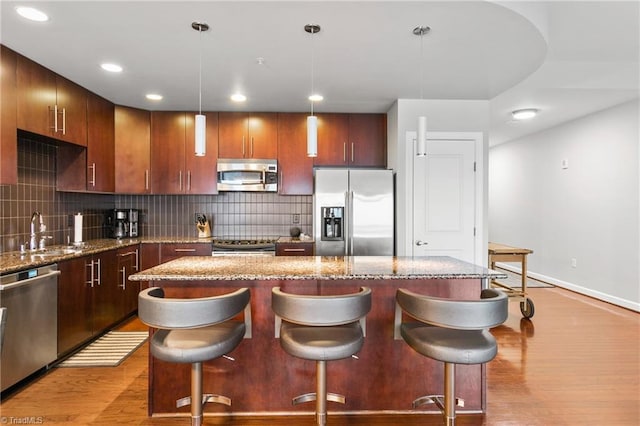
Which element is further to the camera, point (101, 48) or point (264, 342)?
point (101, 48)

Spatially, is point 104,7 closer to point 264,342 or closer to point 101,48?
point 101,48

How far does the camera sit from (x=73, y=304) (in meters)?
2.91

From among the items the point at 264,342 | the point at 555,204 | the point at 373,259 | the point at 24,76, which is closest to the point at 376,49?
the point at 373,259

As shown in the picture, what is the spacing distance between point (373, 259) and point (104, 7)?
241 cm

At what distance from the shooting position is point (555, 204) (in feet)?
18.2

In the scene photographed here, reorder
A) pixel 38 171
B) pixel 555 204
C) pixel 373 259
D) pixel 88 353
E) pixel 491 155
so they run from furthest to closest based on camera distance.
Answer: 1. pixel 491 155
2. pixel 555 204
3. pixel 38 171
4. pixel 88 353
5. pixel 373 259

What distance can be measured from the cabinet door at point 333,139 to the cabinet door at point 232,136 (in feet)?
3.12

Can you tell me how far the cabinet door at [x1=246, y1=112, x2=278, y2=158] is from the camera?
434 cm

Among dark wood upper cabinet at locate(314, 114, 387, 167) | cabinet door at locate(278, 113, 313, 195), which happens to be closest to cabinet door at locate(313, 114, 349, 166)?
dark wood upper cabinet at locate(314, 114, 387, 167)

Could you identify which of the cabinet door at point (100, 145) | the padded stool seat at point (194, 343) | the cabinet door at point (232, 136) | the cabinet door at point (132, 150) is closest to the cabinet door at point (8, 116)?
the cabinet door at point (100, 145)

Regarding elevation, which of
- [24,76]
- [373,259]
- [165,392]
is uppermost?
[24,76]

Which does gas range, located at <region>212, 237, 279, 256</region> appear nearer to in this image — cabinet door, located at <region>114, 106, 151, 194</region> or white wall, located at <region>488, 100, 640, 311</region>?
cabinet door, located at <region>114, 106, 151, 194</region>

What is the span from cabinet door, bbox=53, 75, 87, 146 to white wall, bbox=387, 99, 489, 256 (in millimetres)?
3318

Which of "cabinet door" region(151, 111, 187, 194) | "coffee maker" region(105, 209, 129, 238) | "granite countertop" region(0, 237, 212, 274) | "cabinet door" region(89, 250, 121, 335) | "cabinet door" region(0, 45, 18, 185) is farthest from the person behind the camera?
"cabinet door" region(151, 111, 187, 194)
